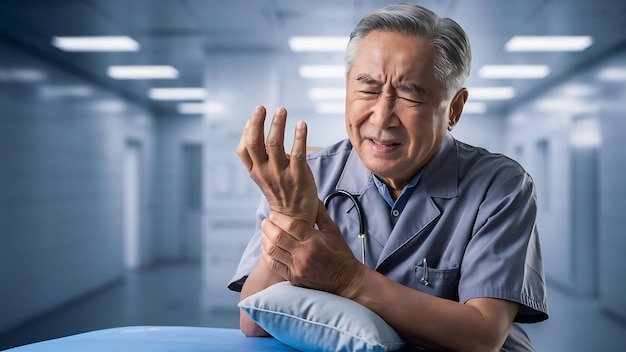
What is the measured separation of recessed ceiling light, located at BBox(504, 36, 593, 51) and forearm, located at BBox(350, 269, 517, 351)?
16.5 feet

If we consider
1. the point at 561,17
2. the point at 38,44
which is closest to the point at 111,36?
the point at 38,44

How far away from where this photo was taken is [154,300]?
274 inches

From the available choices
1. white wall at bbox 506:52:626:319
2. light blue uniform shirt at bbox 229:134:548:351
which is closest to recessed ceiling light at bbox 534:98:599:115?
white wall at bbox 506:52:626:319

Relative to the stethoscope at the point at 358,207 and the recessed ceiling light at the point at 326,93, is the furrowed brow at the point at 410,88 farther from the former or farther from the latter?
the recessed ceiling light at the point at 326,93

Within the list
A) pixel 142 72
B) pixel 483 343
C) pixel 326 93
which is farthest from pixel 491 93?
pixel 483 343

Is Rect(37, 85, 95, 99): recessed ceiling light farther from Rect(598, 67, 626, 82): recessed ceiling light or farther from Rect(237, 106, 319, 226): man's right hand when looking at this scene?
Rect(598, 67, 626, 82): recessed ceiling light

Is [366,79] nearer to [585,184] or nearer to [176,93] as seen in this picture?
[585,184]

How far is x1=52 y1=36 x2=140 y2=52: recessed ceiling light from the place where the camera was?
18.7ft

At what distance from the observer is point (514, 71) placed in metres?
7.21

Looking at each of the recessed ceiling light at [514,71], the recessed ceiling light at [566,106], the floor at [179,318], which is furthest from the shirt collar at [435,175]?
the recessed ceiling light at [566,106]

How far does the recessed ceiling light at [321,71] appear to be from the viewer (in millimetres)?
6748

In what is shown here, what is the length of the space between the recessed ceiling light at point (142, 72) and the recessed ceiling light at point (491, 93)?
4.76m

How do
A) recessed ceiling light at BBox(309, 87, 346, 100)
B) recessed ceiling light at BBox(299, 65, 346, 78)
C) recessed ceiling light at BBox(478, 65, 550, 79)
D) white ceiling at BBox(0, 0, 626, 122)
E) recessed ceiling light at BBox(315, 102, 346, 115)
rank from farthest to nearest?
recessed ceiling light at BBox(315, 102, 346, 115) → recessed ceiling light at BBox(309, 87, 346, 100) → recessed ceiling light at BBox(478, 65, 550, 79) → recessed ceiling light at BBox(299, 65, 346, 78) → white ceiling at BBox(0, 0, 626, 122)

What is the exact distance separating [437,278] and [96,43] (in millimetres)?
5771
